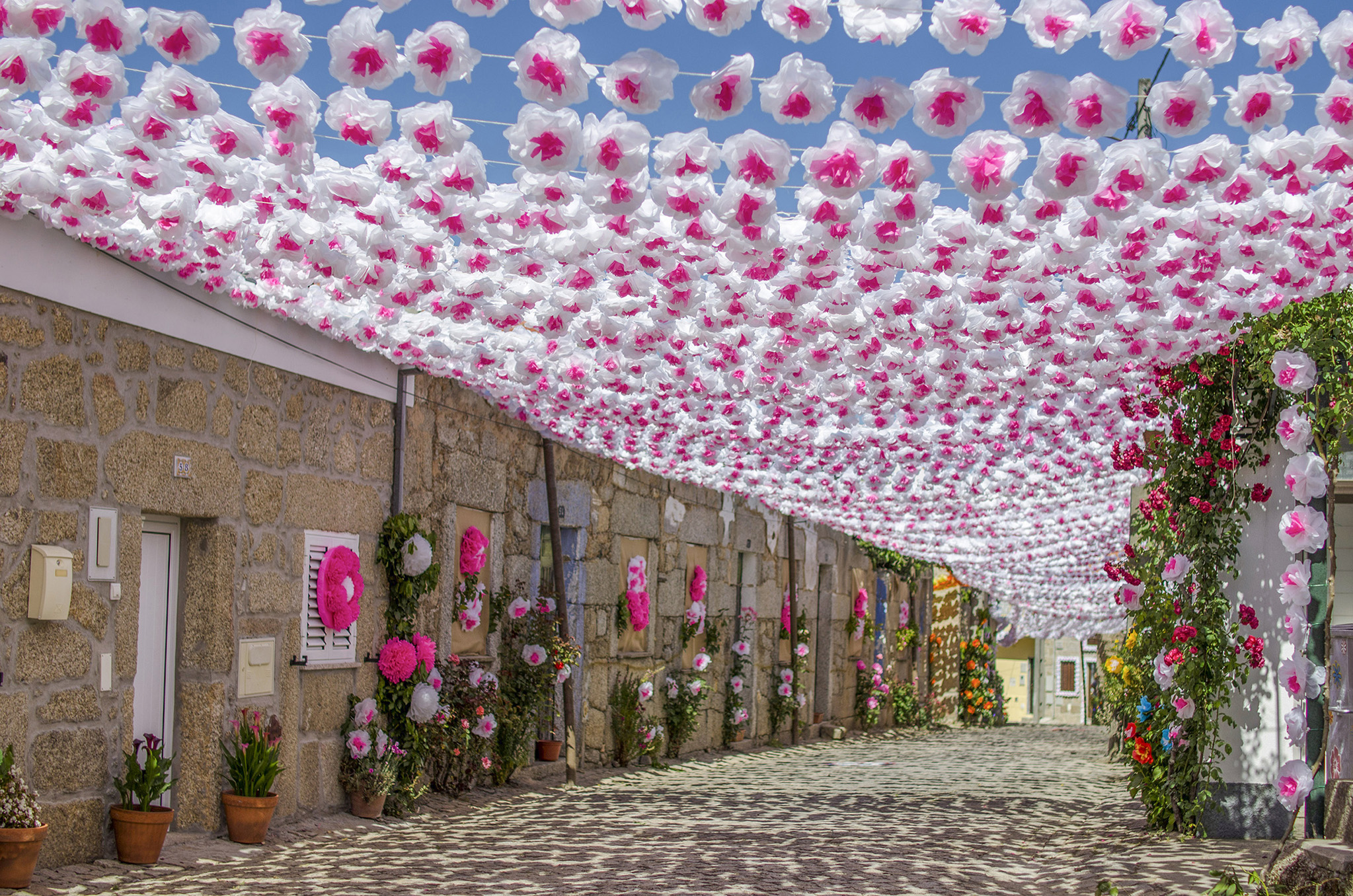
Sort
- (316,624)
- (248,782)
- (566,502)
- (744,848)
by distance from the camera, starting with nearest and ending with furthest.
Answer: (248,782)
(744,848)
(316,624)
(566,502)

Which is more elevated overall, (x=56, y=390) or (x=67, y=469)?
(x=56, y=390)

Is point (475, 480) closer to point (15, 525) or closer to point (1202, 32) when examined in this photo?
point (15, 525)

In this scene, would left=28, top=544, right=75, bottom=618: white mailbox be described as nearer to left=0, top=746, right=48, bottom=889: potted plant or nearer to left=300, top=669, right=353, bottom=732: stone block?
left=0, top=746, right=48, bottom=889: potted plant

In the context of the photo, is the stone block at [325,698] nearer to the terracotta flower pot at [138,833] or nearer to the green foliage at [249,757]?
the green foliage at [249,757]

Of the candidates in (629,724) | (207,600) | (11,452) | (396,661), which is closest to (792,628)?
(629,724)

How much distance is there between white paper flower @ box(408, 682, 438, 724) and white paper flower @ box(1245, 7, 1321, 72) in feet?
16.3

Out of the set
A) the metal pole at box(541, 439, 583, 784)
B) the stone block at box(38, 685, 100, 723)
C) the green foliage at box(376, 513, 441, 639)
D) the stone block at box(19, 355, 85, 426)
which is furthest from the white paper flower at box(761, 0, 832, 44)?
the metal pole at box(541, 439, 583, 784)

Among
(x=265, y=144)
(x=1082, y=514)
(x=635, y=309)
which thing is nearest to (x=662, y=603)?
(x=1082, y=514)

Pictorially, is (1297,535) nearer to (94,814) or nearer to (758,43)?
(758,43)

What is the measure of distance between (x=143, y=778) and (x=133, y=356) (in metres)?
1.61

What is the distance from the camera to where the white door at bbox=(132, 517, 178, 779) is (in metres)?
5.14

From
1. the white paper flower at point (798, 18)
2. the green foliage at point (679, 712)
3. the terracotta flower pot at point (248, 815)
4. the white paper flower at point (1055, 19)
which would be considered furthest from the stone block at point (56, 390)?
the green foliage at point (679, 712)

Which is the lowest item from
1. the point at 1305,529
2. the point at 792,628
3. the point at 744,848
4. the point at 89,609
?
the point at 744,848

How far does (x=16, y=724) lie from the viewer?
14.0 ft
